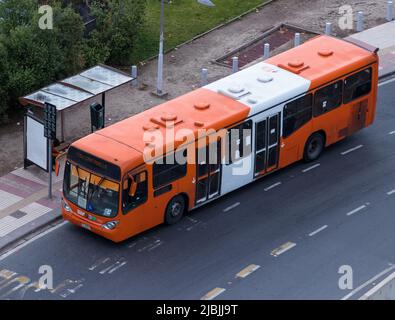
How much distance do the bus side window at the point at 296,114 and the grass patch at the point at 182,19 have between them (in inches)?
393

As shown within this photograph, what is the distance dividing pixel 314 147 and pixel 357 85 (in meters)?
2.32

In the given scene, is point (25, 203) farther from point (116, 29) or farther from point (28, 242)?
point (116, 29)

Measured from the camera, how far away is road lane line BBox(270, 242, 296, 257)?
92.7 feet

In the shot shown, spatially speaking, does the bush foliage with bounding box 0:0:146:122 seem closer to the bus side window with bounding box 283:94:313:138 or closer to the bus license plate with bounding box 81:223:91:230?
the bus license plate with bounding box 81:223:91:230

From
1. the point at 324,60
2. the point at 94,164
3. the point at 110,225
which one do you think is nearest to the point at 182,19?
the point at 324,60

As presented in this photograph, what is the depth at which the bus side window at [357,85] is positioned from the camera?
3291cm

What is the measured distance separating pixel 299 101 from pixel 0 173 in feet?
29.8

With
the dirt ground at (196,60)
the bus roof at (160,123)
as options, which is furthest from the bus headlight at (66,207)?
the dirt ground at (196,60)

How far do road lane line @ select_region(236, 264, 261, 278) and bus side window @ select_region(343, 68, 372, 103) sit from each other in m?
7.58

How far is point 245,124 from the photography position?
30.3 metres

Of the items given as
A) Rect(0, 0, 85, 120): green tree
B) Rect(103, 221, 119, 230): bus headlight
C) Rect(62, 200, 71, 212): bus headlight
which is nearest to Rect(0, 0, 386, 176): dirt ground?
Rect(0, 0, 85, 120): green tree

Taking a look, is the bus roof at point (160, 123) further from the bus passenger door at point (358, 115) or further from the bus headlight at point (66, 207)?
the bus passenger door at point (358, 115)

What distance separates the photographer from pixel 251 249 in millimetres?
28453
